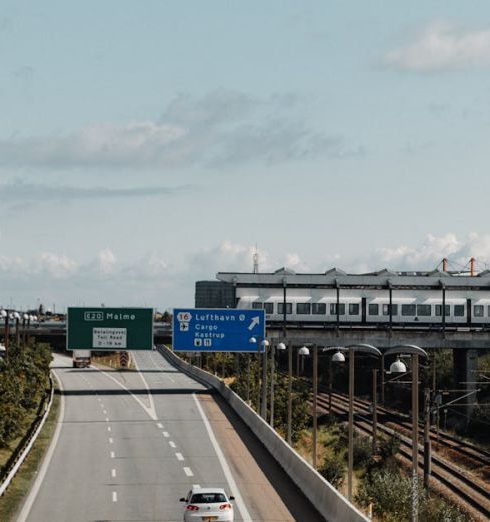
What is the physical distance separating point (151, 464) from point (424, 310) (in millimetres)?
54818

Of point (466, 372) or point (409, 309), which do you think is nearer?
point (466, 372)

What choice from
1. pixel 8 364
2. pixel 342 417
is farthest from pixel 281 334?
pixel 8 364

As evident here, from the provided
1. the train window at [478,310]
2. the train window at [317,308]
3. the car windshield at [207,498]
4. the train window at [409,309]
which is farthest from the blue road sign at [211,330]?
the car windshield at [207,498]

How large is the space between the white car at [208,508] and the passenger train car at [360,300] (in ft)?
208

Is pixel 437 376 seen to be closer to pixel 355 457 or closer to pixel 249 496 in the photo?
pixel 355 457

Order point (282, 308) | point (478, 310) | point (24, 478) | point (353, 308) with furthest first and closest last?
point (478, 310)
point (353, 308)
point (282, 308)
point (24, 478)

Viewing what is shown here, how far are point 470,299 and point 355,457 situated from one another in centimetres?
3117

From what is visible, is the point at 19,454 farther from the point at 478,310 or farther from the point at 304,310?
the point at 478,310

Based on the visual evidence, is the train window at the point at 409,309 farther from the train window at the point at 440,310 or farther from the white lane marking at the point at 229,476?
the white lane marking at the point at 229,476

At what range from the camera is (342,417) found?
92.3 m

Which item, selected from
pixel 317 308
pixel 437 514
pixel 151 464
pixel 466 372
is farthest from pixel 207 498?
pixel 317 308

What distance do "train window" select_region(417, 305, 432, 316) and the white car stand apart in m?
67.4

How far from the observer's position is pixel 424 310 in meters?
96.9

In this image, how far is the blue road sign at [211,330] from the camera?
75.6 metres
